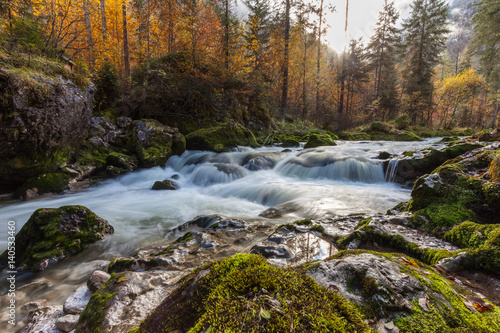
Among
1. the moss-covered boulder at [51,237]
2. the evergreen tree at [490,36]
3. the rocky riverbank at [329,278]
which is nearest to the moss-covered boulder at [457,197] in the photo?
the rocky riverbank at [329,278]

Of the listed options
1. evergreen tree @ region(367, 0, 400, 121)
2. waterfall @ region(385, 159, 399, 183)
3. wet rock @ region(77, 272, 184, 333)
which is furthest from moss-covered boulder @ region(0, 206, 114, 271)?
evergreen tree @ region(367, 0, 400, 121)

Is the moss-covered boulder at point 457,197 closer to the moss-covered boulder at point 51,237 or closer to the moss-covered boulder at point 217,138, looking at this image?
the moss-covered boulder at point 51,237

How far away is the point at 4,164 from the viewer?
6613mm

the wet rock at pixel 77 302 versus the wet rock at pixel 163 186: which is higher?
the wet rock at pixel 163 186

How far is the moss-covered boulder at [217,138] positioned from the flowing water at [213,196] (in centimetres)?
61

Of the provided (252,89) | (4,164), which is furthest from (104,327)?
(252,89)

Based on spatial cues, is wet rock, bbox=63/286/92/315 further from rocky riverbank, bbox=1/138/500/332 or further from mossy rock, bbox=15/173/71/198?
mossy rock, bbox=15/173/71/198

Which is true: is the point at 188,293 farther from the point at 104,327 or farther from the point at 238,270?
the point at 104,327

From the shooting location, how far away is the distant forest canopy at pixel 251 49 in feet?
35.0

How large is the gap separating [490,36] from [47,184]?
124 feet

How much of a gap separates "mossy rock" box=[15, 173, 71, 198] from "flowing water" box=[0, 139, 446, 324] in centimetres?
42

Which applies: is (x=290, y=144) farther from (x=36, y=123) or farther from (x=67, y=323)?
(x=67, y=323)

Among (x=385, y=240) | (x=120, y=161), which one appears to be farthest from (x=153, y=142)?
(x=385, y=240)

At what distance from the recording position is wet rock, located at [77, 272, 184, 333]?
1761 mm
